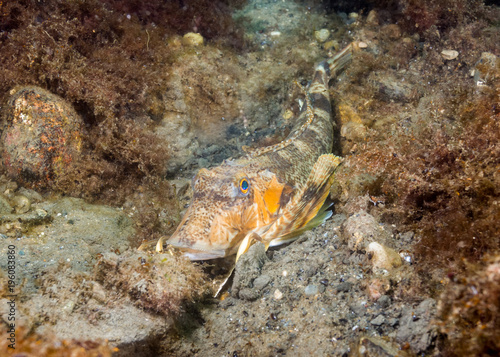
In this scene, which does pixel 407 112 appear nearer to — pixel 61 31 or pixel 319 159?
pixel 319 159

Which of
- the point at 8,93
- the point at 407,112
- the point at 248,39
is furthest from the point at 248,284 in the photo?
the point at 248,39

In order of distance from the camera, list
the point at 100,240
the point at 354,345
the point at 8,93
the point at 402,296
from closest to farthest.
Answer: the point at 354,345, the point at 402,296, the point at 100,240, the point at 8,93

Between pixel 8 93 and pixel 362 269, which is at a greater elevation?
pixel 8 93

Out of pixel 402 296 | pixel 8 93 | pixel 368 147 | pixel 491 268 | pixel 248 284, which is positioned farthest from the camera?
pixel 8 93

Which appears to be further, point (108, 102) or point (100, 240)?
point (108, 102)

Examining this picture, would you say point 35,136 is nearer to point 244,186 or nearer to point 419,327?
point 244,186

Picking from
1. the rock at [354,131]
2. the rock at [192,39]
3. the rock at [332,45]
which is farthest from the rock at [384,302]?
the rock at [332,45]

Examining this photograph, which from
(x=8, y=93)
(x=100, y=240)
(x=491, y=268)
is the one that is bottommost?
(x=100, y=240)
